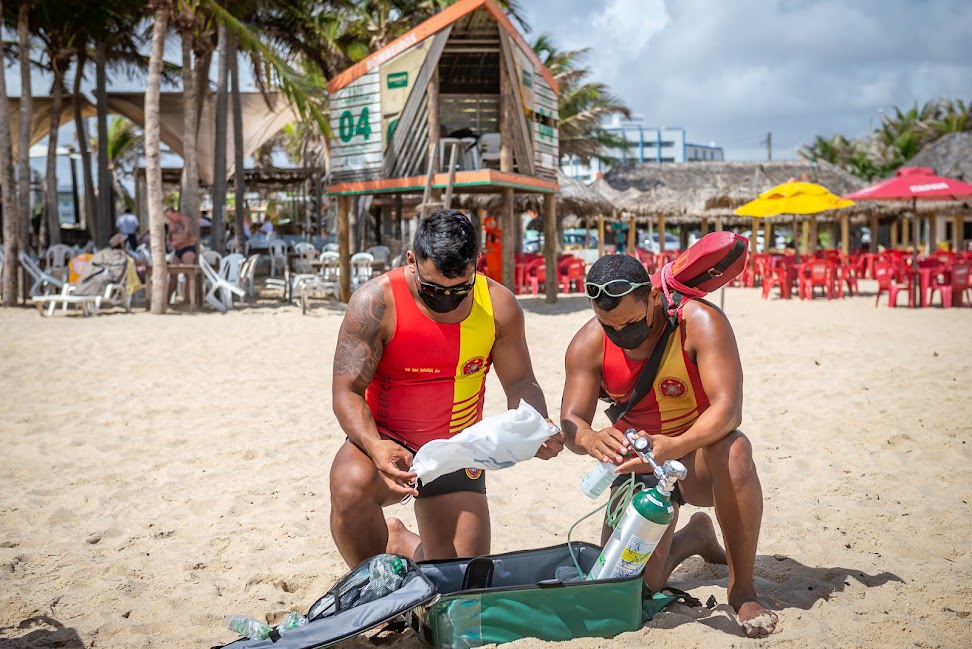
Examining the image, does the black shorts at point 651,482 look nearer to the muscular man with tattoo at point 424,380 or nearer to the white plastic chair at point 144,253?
the muscular man with tattoo at point 424,380

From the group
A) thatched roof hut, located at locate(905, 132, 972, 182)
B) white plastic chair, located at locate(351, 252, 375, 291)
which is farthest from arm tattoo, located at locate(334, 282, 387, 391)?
thatched roof hut, located at locate(905, 132, 972, 182)

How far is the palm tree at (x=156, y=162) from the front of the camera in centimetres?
1349

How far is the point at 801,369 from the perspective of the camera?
7883mm

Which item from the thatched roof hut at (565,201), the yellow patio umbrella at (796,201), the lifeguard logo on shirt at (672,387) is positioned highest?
the thatched roof hut at (565,201)

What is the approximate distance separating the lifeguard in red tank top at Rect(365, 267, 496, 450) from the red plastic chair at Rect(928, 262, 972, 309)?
14210 mm

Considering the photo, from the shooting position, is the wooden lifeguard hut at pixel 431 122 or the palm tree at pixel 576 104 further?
the palm tree at pixel 576 104

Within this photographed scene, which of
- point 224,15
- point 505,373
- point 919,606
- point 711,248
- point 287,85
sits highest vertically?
point 224,15

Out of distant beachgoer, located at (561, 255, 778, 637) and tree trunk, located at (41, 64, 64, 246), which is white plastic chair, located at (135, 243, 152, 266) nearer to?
tree trunk, located at (41, 64, 64, 246)

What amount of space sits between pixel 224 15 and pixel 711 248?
1320 centimetres

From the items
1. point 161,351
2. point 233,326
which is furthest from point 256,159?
point 161,351

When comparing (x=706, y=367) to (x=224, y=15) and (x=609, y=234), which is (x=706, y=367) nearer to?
(x=224, y=15)

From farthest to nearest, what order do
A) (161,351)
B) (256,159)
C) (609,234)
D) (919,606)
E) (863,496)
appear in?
(609,234) → (256,159) → (161,351) → (863,496) → (919,606)

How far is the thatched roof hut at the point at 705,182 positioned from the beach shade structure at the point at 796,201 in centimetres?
442

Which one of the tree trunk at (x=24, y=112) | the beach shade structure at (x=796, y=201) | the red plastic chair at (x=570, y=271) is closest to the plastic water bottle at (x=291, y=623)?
the tree trunk at (x=24, y=112)
